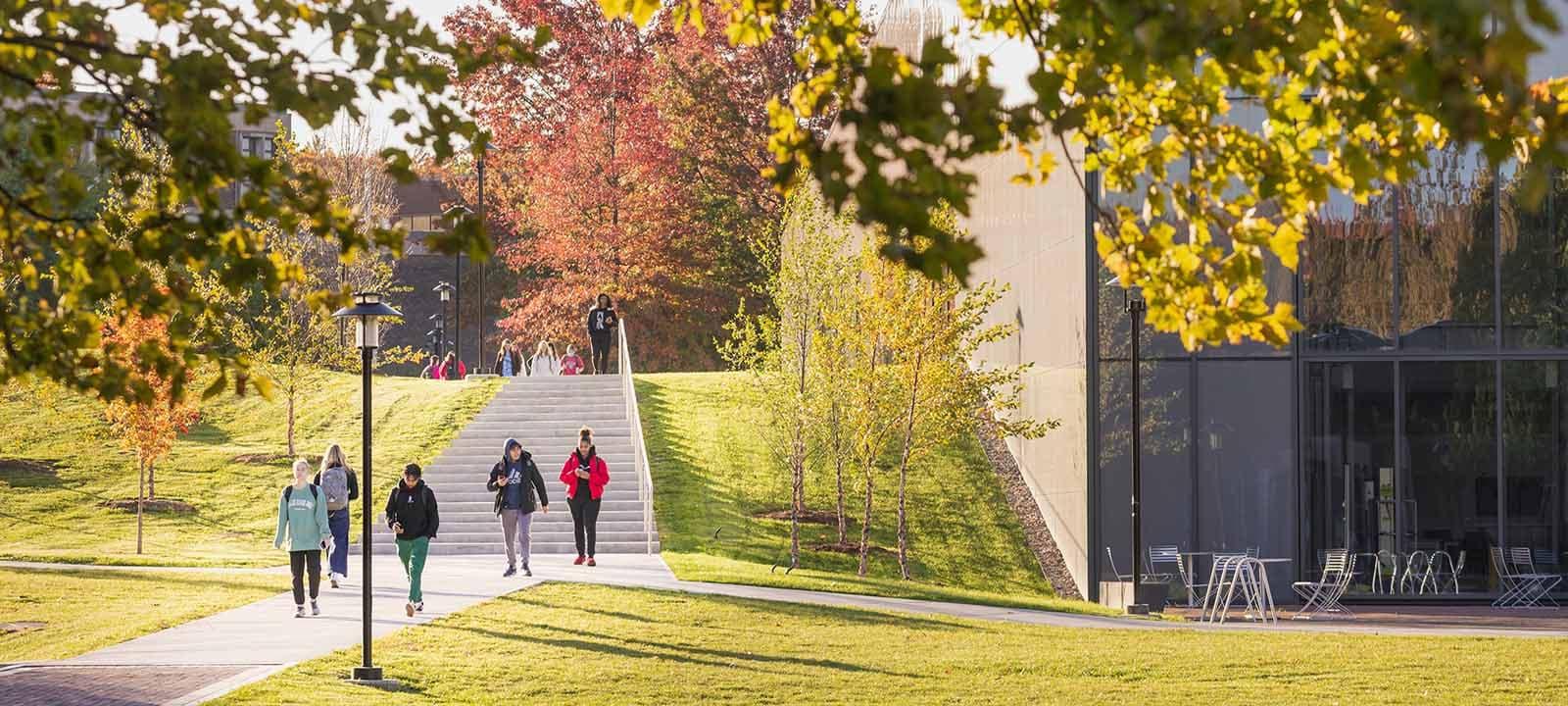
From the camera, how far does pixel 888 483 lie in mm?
31062

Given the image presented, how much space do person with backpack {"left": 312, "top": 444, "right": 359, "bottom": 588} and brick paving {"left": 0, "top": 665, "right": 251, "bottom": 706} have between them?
6726mm

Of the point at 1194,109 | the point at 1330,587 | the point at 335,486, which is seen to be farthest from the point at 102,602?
the point at 1194,109

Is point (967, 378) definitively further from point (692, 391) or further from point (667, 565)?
point (692, 391)

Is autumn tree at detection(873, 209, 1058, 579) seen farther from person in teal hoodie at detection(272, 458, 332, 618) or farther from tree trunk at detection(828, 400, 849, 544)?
person in teal hoodie at detection(272, 458, 332, 618)

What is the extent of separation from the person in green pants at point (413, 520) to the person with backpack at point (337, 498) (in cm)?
310

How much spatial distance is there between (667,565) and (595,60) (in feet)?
106

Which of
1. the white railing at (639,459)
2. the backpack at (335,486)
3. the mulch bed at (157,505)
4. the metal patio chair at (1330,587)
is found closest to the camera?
the backpack at (335,486)

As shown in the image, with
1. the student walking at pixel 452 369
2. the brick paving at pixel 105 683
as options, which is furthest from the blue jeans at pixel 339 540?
the student walking at pixel 452 369

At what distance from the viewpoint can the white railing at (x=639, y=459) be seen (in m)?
28.0

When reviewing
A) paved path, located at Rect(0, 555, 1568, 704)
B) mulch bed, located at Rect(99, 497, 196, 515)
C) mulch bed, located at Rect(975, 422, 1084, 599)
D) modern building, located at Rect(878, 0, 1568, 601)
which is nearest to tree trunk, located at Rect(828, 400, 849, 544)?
mulch bed, located at Rect(975, 422, 1084, 599)

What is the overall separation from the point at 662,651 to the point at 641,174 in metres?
34.3

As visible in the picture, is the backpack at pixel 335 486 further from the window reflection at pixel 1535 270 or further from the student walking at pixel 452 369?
the student walking at pixel 452 369

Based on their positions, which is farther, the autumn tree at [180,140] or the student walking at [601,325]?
the student walking at [601,325]

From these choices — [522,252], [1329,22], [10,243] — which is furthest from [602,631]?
[522,252]
